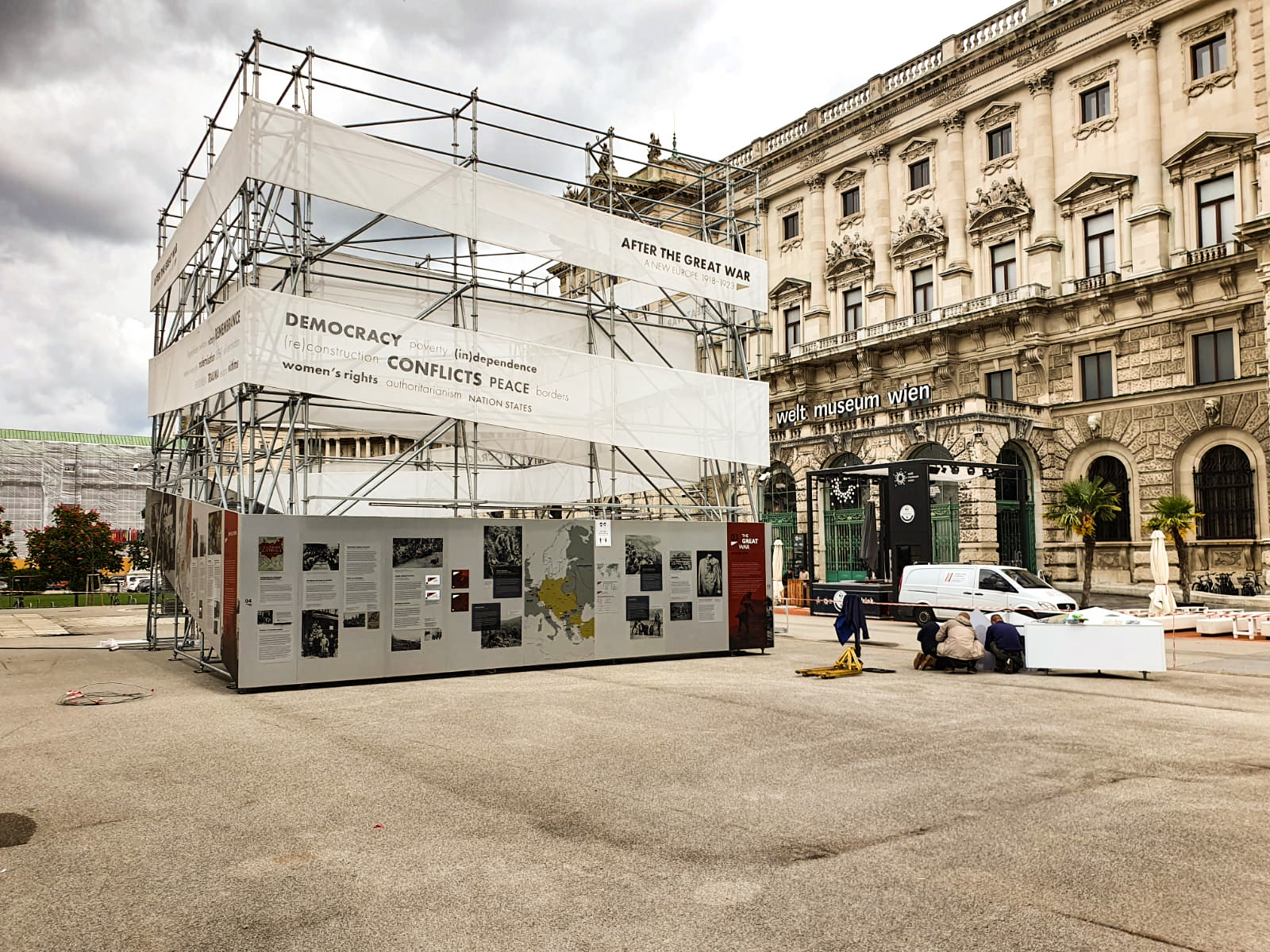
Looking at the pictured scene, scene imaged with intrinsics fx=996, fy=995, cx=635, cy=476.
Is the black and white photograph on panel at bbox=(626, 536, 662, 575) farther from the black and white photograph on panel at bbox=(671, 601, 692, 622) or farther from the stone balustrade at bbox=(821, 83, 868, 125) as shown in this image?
the stone balustrade at bbox=(821, 83, 868, 125)

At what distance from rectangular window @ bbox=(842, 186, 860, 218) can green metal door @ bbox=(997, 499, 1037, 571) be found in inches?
728

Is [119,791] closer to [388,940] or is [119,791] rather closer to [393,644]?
[388,940]

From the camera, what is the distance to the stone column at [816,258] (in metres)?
51.9

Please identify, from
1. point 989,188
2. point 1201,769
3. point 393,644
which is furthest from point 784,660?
point 989,188

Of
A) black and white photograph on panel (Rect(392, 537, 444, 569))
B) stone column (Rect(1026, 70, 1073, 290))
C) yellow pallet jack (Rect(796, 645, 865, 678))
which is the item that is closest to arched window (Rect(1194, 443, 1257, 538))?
stone column (Rect(1026, 70, 1073, 290))

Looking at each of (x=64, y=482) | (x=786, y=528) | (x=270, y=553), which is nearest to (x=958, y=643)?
(x=270, y=553)

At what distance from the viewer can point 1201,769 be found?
9.17 m

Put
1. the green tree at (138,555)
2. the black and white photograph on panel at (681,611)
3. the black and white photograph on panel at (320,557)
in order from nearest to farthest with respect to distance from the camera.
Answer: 1. the black and white photograph on panel at (320,557)
2. the black and white photograph on panel at (681,611)
3. the green tree at (138,555)

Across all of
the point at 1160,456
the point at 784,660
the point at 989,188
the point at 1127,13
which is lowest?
the point at 784,660

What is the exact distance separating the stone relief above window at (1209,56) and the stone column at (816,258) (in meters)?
18.6

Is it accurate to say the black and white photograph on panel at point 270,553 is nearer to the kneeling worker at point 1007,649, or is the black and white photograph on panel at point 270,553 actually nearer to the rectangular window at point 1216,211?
the kneeling worker at point 1007,649

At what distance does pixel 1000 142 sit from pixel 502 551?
35.7 metres

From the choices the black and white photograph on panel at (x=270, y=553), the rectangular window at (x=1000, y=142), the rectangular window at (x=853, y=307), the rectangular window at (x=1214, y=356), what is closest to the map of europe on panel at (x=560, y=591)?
the black and white photograph on panel at (x=270, y=553)

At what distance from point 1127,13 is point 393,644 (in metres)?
37.6
